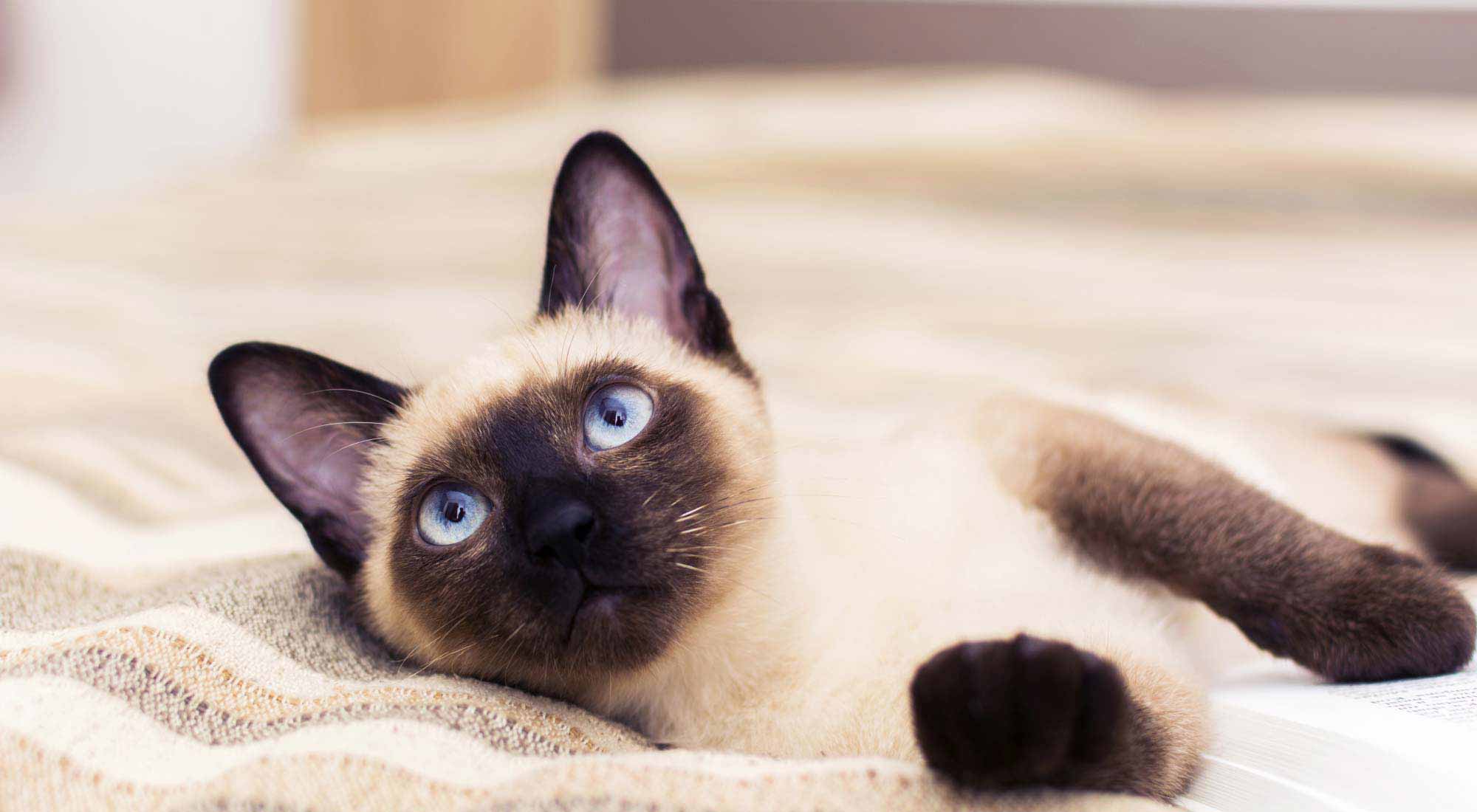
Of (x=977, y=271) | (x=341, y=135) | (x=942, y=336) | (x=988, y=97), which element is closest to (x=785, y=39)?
(x=988, y=97)

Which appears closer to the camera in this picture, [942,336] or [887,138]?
[942,336]

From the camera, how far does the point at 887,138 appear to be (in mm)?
3912

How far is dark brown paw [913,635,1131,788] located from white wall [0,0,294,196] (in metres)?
6.14

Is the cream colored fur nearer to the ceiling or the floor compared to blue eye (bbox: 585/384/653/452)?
nearer to the floor

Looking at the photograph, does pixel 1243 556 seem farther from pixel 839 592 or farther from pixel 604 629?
pixel 604 629

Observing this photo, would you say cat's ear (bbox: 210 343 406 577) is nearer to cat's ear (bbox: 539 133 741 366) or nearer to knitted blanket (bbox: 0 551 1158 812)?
knitted blanket (bbox: 0 551 1158 812)

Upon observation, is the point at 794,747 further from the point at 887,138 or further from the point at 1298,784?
the point at 887,138

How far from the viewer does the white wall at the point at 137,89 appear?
5.99m

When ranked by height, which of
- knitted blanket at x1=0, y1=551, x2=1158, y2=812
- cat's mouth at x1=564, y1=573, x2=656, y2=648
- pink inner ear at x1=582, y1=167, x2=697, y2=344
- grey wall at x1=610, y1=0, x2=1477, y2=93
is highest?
grey wall at x1=610, y1=0, x2=1477, y2=93

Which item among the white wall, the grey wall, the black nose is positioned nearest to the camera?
the black nose

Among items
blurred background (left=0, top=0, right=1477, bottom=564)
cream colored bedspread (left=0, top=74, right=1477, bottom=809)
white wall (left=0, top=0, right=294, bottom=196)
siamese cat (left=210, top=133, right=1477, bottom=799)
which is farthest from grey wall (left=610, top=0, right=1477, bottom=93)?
siamese cat (left=210, top=133, right=1477, bottom=799)

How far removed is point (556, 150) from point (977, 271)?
5.84ft

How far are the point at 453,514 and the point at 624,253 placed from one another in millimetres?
400

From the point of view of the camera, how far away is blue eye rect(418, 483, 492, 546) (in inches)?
39.0
